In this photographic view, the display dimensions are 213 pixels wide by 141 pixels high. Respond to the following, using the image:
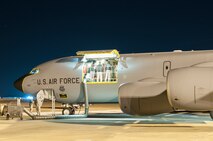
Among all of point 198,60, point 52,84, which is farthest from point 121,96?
point 52,84

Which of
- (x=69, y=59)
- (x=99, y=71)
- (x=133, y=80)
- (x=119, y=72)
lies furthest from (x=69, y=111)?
(x=133, y=80)

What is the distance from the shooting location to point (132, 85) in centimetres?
2009

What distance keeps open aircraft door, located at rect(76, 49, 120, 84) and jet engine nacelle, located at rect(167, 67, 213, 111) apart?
772 centimetres

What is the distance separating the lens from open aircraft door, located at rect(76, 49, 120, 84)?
2477cm

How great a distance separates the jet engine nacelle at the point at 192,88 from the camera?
16.7 metres

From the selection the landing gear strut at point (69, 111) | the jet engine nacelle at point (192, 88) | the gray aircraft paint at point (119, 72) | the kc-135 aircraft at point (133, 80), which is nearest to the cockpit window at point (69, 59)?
the kc-135 aircraft at point (133, 80)

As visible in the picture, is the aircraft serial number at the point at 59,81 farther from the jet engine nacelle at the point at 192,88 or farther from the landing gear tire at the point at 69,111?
the jet engine nacelle at the point at 192,88

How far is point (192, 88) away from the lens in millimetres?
16812

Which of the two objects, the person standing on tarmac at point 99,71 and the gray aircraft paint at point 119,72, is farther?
the person standing on tarmac at point 99,71

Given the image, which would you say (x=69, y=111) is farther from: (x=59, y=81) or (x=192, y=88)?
(x=192, y=88)

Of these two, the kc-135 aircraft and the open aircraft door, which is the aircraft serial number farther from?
the open aircraft door

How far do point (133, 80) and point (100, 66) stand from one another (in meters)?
2.70

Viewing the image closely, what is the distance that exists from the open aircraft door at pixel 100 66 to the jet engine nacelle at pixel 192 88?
7715mm

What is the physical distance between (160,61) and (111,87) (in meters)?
3.68
